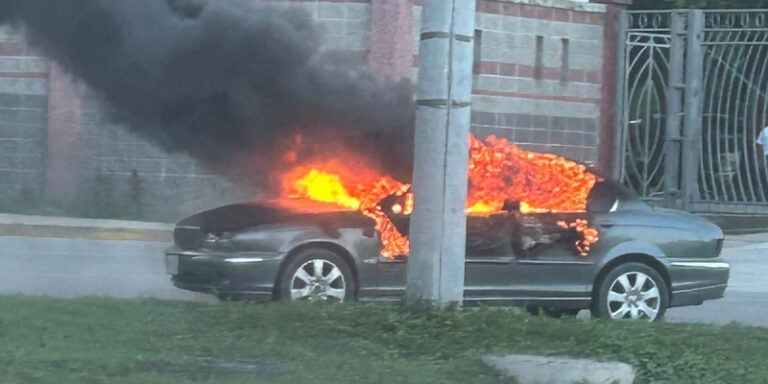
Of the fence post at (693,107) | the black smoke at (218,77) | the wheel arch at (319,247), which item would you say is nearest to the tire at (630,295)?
the black smoke at (218,77)

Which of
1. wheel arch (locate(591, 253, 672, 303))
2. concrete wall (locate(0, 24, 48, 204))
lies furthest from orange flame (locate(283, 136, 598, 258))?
concrete wall (locate(0, 24, 48, 204))

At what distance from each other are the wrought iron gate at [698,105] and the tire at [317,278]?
10455 millimetres

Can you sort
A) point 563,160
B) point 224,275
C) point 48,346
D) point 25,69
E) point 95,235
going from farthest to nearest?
point 25,69 < point 95,235 < point 563,160 < point 224,275 < point 48,346

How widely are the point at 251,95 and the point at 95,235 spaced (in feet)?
27.9

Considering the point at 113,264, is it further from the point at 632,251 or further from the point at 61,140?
the point at 632,251

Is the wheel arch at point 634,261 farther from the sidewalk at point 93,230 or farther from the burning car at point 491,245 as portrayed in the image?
the sidewalk at point 93,230

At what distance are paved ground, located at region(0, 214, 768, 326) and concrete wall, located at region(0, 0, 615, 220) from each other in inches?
35.9

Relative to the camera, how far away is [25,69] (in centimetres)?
1969

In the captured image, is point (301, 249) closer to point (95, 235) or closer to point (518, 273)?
point (518, 273)

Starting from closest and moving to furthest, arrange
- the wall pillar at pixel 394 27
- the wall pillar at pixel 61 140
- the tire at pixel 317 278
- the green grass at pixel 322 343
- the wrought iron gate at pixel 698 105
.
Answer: the green grass at pixel 322 343, the tire at pixel 317 278, the wall pillar at pixel 394 27, the wrought iron gate at pixel 698 105, the wall pillar at pixel 61 140

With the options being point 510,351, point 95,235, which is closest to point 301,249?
point 510,351

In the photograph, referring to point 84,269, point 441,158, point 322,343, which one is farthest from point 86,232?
point 322,343

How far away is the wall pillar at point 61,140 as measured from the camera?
19.2m

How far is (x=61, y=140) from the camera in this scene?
1964cm
